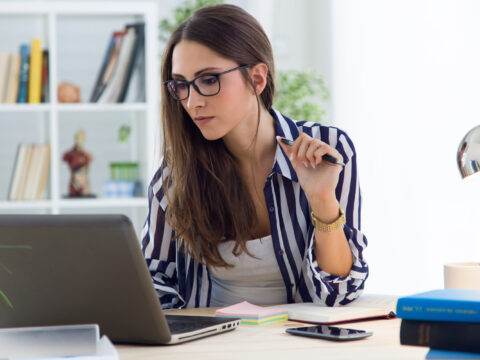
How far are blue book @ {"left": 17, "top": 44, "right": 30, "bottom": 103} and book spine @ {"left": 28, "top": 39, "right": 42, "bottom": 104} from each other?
19mm

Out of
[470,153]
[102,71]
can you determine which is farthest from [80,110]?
[470,153]

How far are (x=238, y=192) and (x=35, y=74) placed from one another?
1852 millimetres

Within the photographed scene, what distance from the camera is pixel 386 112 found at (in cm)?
326

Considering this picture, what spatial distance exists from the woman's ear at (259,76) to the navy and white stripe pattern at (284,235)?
0.36ft

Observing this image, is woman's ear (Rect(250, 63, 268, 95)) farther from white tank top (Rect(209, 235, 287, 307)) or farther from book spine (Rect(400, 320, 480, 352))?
book spine (Rect(400, 320, 480, 352))

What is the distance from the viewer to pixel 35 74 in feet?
10.7

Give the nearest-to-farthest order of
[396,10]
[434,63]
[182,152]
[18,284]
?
[18,284], [182,152], [434,63], [396,10]

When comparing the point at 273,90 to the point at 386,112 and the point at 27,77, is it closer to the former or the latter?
the point at 386,112

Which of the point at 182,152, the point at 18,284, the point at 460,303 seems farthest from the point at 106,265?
the point at 182,152

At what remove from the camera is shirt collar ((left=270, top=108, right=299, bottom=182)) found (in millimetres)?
1715

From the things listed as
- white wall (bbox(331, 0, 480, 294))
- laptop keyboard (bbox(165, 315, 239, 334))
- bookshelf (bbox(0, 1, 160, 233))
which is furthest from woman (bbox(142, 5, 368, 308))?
bookshelf (bbox(0, 1, 160, 233))

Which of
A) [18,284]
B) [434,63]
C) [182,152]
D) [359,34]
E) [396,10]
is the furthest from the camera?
[359,34]

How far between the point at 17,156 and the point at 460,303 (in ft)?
8.90

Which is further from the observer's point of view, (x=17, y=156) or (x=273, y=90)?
(x=17, y=156)
